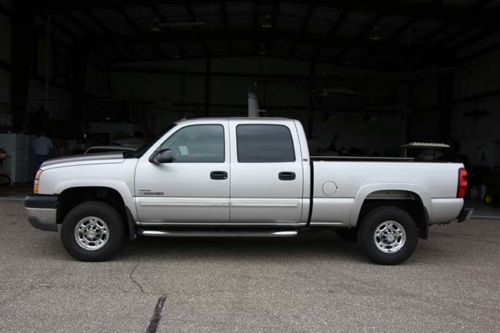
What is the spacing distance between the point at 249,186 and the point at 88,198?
7.19ft

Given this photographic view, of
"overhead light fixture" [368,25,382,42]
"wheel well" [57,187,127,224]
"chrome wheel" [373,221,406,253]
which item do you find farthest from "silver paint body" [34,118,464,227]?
"overhead light fixture" [368,25,382,42]

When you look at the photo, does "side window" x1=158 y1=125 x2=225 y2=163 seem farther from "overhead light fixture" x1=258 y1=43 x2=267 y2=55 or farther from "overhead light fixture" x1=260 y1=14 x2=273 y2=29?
"overhead light fixture" x1=258 y1=43 x2=267 y2=55

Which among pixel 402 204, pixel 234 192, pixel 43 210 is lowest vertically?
pixel 43 210

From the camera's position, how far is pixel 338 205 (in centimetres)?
667

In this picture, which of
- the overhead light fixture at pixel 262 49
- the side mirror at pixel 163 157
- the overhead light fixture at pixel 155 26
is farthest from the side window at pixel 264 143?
the overhead light fixture at pixel 262 49

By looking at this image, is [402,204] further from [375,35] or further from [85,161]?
[375,35]

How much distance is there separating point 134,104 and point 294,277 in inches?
882

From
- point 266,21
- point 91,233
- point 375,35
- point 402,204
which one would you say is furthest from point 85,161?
point 375,35

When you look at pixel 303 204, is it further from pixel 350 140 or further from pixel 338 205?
pixel 350 140

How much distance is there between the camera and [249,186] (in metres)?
6.57

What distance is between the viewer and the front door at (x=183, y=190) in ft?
21.4

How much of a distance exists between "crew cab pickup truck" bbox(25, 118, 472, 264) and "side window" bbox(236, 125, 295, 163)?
1 cm

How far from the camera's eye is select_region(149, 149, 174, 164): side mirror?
642 centimetres

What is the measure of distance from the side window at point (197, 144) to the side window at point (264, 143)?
268mm
